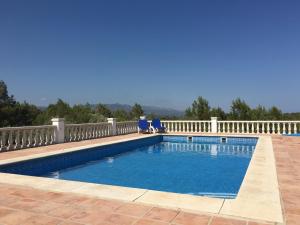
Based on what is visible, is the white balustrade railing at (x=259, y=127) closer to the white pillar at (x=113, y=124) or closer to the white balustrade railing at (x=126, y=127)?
the white balustrade railing at (x=126, y=127)

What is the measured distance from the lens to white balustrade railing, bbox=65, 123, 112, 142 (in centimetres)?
1177

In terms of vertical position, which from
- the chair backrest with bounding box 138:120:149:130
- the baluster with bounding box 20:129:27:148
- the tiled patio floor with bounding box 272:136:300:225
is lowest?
the tiled patio floor with bounding box 272:136:300:225

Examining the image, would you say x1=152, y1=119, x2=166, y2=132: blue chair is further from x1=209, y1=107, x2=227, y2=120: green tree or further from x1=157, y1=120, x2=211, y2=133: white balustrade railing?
x1=209, y1=107, x2=227, y2=120: green tree

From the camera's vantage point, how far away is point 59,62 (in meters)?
29.4

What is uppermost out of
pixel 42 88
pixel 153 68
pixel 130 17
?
pixel 130 17

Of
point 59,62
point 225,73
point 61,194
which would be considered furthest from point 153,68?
point 61,194

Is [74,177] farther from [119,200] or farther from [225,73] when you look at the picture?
[225,73]

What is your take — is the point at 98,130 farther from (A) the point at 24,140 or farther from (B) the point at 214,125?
(B) the point at 214,125

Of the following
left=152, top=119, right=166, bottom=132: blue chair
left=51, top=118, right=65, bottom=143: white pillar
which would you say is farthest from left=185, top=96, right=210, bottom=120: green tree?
left=51, top=118, right=65, bottom=143: white pillar

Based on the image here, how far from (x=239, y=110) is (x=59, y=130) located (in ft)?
50.1

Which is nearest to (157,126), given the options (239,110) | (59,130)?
(59,130)

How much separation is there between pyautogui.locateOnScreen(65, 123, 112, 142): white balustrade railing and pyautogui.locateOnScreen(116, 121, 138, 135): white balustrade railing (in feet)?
3.02

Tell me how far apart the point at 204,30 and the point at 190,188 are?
1682 cm

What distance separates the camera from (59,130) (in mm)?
11102
